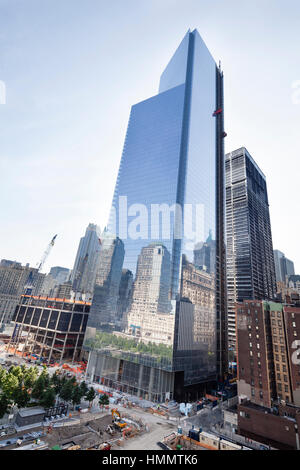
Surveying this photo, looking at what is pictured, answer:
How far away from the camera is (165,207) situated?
84.2m

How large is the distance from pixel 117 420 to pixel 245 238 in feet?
477

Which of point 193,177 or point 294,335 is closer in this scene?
point 294,335

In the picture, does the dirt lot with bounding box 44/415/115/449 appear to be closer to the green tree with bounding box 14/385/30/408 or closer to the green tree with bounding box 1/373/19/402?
the green tree with bounding box 14/385/30/408

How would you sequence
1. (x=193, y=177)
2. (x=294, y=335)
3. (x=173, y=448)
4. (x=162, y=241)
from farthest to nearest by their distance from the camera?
(x=193, y=177)
(x=162, y=241)
(x=294, y=335)
(x=173, y=448)

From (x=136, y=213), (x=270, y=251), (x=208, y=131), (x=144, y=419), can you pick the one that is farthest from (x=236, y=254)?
(x=144, y=419)

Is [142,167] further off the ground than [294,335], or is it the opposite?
[142,167]

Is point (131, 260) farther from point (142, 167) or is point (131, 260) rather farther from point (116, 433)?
point (116, 433)

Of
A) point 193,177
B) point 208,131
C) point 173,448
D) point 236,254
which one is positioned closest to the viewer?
point 173,448

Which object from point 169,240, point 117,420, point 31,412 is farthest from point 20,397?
point 169,240

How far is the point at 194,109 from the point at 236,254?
Answer: 104 meters

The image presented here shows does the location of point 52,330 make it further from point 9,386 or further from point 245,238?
point 245,238

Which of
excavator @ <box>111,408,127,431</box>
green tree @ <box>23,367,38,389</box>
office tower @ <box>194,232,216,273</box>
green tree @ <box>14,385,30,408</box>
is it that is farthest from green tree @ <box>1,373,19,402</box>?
office tower @ <box>194,232,216,273</box>

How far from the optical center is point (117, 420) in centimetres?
4569

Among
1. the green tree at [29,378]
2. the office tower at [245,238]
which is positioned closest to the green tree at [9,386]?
the green tree at [29,378]
